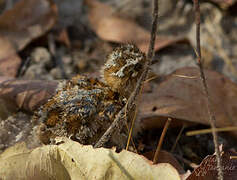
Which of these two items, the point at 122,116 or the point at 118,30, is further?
the point at 118,30

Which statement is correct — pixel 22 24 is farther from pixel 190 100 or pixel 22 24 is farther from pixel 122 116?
pixel 122 116

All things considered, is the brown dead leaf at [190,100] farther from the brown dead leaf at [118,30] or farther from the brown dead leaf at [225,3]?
the brown dead leaf at [225,3]

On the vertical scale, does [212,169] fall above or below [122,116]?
below

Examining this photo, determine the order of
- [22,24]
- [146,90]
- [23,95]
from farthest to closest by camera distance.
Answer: [22,24] → [146,90] → [23,95]

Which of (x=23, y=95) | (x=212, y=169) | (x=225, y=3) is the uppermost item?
(x=225, y=3)

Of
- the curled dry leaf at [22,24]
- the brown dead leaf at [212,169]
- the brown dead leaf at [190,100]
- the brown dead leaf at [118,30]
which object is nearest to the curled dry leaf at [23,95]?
the brown dead leaf at [190,100]

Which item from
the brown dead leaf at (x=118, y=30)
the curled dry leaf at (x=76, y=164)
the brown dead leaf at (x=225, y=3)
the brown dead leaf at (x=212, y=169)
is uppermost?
the brown dead leaf at (x=225, y=3)

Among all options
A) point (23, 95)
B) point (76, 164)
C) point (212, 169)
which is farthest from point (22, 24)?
point (212, 169)
